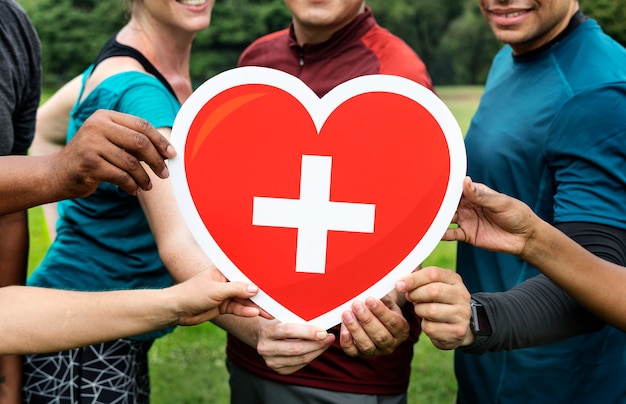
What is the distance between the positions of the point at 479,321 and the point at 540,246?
0.71 ft

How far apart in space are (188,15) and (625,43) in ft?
58.2

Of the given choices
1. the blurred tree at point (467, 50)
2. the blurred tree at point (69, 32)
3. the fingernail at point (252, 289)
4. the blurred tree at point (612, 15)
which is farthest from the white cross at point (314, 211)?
the blurred tree at point (467, 50)

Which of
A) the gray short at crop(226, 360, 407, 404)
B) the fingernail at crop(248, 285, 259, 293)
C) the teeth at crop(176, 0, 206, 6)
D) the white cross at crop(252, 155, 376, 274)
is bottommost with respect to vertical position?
the gray short at crop(226, 360, 407, 404)

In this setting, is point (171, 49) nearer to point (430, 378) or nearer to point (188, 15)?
point (188, 15)

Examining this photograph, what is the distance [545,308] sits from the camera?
5.25 ft

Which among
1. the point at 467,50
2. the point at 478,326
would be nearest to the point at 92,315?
the point at 478,326

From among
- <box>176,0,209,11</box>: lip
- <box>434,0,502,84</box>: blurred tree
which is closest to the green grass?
<box>176,0,209,11</box>: lip

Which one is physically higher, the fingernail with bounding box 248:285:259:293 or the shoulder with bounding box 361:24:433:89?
the shoulder with bounding box 361:24:433:89

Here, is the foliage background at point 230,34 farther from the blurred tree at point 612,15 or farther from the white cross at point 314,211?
the white cross at point 314,211

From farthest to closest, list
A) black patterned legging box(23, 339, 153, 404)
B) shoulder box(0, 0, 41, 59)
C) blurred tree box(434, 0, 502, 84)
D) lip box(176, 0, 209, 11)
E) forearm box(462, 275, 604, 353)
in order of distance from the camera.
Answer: blurred tree box(434, 0, 502, 84), lip box(176, 0, 209, 11), black patterned legging box(23, 339, 153, 404), shoulder box(0, 0, 41, 59), forearm box(462, 275, 604, 353)

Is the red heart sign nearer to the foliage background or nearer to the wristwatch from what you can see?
the wristwatch

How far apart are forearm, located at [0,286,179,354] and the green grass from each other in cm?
237

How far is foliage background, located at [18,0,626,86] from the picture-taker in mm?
23719

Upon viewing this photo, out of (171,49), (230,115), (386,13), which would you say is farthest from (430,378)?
(386,13)
